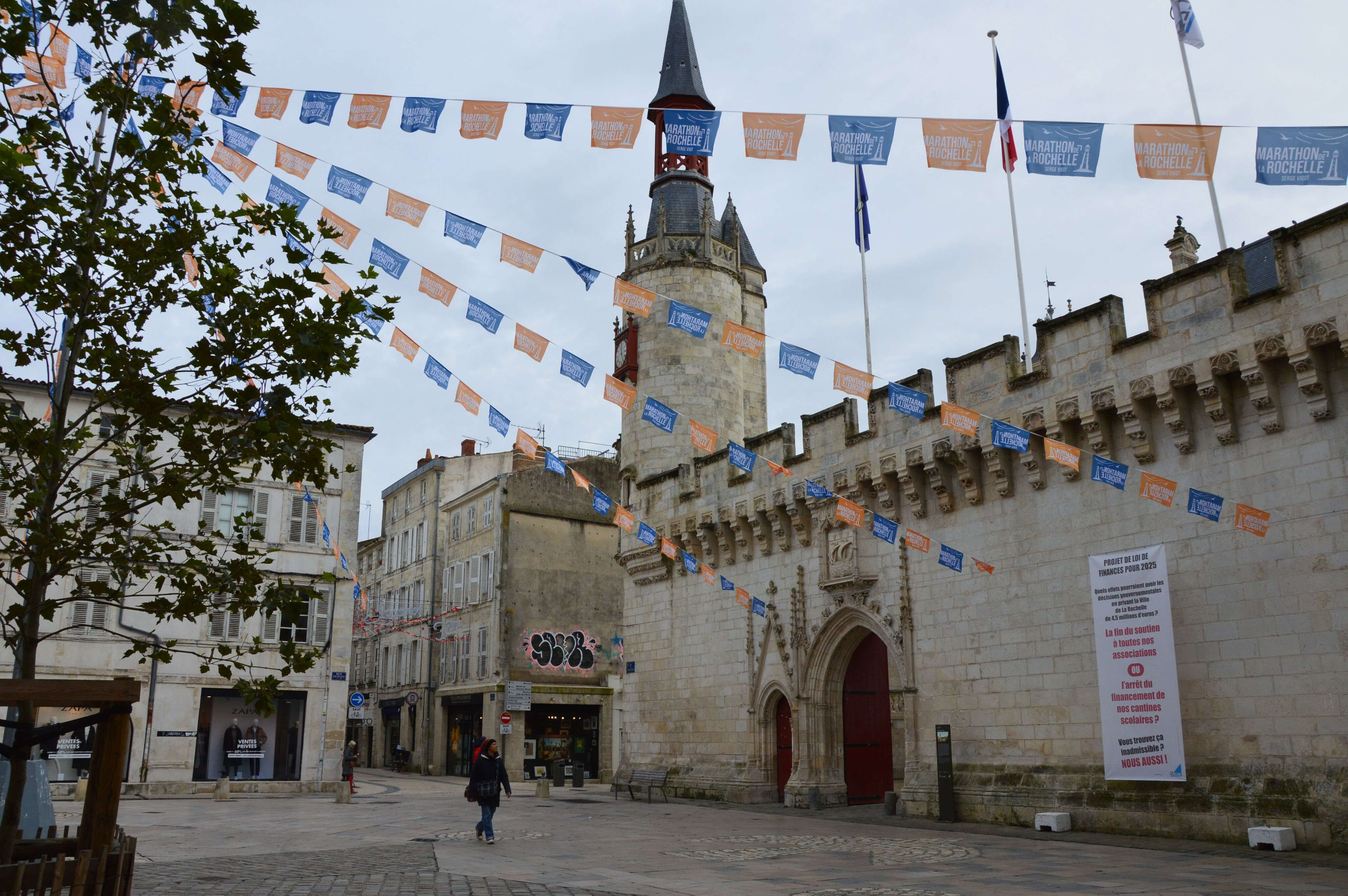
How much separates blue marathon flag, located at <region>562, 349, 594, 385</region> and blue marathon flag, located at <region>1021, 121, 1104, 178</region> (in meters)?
6.50

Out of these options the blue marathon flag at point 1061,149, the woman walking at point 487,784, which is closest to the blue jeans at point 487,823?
the woman walking at point 487,784

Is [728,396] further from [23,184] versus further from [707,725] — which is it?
[23,184]

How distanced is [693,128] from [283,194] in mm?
4954

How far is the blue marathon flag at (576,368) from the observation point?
14430 millimetres

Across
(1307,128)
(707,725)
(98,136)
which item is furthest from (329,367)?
(707,725)

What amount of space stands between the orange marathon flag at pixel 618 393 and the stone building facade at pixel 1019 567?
512 centimetres

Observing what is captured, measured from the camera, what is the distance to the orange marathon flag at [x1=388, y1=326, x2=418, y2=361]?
14.1 m

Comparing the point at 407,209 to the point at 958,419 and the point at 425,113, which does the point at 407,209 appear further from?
the point at 958,419

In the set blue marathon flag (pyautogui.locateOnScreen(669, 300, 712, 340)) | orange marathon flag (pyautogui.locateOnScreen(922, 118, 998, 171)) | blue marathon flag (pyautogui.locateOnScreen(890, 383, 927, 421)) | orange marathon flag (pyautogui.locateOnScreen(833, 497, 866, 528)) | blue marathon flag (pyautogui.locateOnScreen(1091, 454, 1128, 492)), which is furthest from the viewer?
orange marathon flag (pyautogui.locateOnScreen(833, 497, 866, 528))

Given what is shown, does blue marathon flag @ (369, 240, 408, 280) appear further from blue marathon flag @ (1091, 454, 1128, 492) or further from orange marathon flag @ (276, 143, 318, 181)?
blue marathon flag @ (1091, 454, 1128, 492)

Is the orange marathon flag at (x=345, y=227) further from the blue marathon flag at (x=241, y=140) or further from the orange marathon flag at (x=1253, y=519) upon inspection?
the orange marathon flag at (x=1253, y=519)

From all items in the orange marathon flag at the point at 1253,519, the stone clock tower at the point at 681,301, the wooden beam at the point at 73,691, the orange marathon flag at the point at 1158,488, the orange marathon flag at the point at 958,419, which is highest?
the stone clock tower at the point at 681,301

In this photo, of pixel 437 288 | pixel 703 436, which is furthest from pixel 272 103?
pixel 703 436

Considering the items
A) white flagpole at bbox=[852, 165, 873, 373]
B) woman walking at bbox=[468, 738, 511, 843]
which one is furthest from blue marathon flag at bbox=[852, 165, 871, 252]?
woman walking at bbox=[468, 738, 511, 843]
